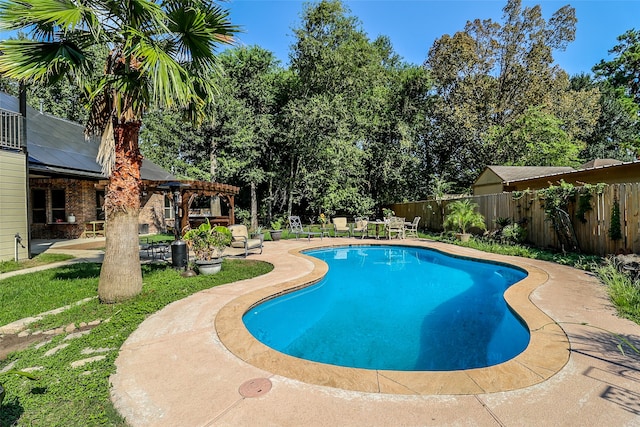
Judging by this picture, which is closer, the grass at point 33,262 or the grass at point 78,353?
the grass at point 78,353

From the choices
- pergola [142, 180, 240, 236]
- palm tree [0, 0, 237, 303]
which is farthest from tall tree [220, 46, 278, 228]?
palm tree [0, 0, 237, 303]

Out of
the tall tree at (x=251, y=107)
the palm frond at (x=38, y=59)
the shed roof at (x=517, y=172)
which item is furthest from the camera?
the tall tree at (x=251, y=107)


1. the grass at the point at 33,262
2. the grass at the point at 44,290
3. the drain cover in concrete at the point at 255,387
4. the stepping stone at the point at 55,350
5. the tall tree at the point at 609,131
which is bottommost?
the drain cover in concrete at the point at 255,387

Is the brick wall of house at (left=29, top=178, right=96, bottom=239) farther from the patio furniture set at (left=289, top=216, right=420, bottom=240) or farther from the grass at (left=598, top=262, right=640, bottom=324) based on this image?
the grass at (left=598, top=262, right=640, bottom=324)

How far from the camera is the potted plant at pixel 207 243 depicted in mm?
7086

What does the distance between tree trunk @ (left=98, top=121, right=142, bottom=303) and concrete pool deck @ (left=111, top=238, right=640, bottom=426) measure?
4.63ft

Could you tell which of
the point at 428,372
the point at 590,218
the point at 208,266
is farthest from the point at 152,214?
the point at 590,218

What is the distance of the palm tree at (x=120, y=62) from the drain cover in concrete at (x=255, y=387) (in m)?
3.47

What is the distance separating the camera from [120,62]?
16.7 feet

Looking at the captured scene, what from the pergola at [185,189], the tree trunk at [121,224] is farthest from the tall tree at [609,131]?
the tree trunk at [121,224]

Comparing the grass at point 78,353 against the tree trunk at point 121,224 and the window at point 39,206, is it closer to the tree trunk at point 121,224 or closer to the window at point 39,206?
the tree trunk at point 121,224

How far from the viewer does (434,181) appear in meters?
24.5

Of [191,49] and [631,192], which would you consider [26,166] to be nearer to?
[191,49]

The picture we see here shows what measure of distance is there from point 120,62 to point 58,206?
13208 mm
